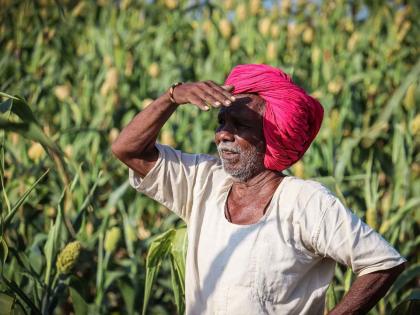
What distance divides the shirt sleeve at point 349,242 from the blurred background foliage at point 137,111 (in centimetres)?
28

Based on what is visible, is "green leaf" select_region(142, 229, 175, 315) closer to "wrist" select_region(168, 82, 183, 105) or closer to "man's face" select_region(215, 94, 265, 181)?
"man's face" select_region(215, 94, 265, 181)

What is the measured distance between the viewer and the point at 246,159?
7.22ft

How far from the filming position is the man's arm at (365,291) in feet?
6.48

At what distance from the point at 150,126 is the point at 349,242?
1.91ft

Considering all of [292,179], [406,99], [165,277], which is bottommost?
[165,277]

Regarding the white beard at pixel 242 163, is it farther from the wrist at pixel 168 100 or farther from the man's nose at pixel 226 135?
the wrist at pixel 168 100

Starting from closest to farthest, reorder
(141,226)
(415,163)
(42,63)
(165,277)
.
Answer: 1. (165,277)
2. (141,226)
3. (415,163)
4. (42,63)

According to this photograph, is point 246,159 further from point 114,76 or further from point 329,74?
point 329,74

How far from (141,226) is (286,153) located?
1.55m

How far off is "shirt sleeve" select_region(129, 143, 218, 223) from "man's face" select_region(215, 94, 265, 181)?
12 cm

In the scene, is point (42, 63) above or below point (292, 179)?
below

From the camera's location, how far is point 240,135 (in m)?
2.20

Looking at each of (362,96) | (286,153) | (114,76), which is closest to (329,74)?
(362,96)

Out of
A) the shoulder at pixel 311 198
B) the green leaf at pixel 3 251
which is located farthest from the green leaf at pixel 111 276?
the shoulder at pixel 311 198
